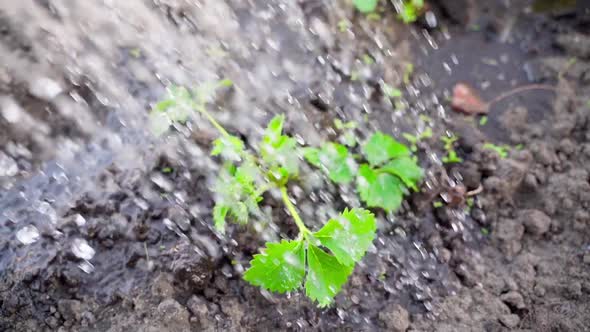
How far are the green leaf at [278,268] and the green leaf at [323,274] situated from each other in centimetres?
3

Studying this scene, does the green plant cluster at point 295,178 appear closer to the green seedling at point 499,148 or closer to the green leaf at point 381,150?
the green leaf at point 381,150

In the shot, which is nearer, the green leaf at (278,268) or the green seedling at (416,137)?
the green leaf at (278,268)

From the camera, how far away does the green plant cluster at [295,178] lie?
5.45 feet

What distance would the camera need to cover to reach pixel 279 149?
1983 millimetres

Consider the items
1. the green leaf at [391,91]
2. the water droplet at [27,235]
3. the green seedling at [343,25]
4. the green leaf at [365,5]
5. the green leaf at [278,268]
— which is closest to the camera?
the green leaf at [278,268]

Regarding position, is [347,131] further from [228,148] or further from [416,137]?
[228,148]

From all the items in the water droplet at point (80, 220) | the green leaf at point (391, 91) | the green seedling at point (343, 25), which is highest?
the green seedling at point (343, 25)

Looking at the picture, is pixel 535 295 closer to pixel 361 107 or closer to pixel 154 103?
pixel 361 107

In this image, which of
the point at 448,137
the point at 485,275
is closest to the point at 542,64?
the point at 448,137

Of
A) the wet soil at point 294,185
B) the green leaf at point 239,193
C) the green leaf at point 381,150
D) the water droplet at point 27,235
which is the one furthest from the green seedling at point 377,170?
the water droplet at point 27,235

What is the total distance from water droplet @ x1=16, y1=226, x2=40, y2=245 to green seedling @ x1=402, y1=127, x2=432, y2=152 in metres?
1.60

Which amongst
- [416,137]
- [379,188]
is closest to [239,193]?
[379,188]

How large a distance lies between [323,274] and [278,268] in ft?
0.47

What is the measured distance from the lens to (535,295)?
2.01m
